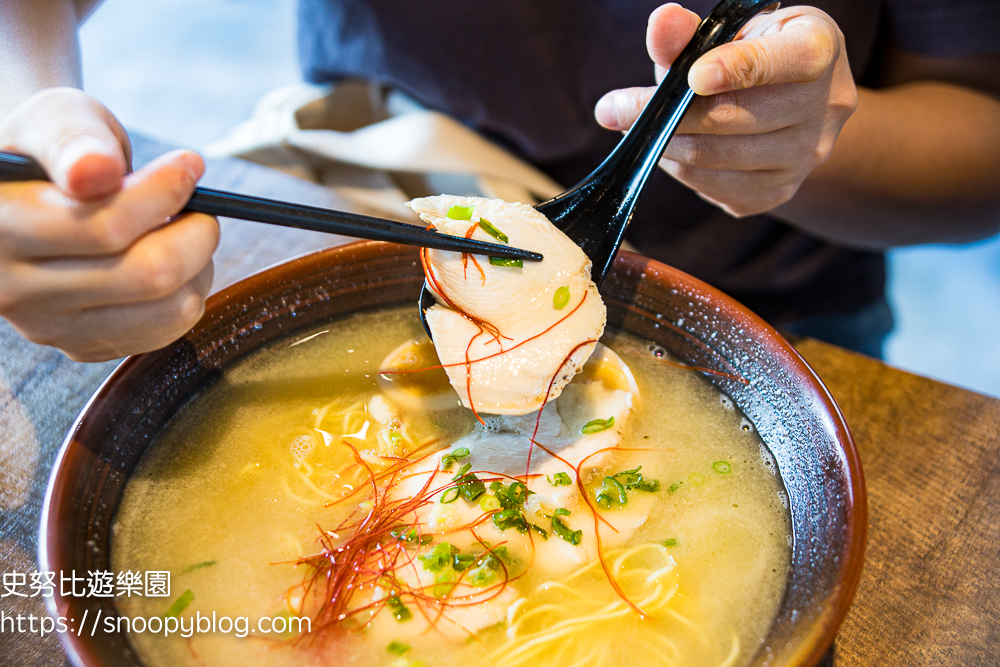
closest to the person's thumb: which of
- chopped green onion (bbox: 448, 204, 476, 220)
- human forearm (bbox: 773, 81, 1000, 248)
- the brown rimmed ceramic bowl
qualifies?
the brown rimmed ceramic bowl

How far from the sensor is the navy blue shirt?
1716 millimetres

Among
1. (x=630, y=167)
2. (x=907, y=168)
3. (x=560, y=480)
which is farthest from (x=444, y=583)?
(x=907, y=168)

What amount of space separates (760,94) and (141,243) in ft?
3.40

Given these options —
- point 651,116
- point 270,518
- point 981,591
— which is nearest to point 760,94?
point 651,116

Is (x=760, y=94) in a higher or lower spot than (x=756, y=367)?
higher

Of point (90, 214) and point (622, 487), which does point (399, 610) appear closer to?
point (622, 487)

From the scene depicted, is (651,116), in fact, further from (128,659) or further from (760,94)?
(128,659)

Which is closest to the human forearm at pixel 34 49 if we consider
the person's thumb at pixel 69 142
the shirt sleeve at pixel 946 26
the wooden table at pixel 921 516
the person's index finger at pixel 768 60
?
the person's thumb at pixel 69 142

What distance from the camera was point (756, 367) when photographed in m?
1.21

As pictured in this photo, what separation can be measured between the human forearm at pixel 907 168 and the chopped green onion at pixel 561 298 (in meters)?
0.86

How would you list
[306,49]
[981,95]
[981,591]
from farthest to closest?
[306,49], [981,95], [981,591]

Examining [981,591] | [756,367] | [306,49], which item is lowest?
[981,591]

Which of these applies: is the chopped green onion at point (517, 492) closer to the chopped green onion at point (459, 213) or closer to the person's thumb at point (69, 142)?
the chopped green onion at point (459, 213)

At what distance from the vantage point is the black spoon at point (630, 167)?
1.17 meters
